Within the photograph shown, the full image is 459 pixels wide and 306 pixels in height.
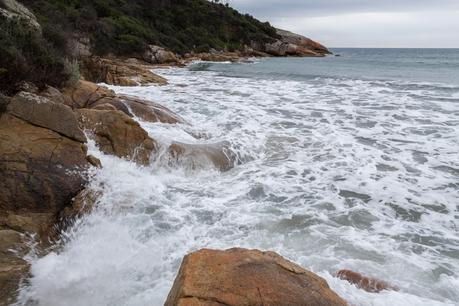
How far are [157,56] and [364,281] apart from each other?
117ft

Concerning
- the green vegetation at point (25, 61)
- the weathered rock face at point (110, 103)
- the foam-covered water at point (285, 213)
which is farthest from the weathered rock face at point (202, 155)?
the green vegetation at point (25, 61)

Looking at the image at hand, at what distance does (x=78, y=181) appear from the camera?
5.70 metres

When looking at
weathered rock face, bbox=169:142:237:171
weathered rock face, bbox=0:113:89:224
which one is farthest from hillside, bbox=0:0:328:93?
weathered rock face, bbox=169:142:237:171

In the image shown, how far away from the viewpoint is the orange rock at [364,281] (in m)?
4.31

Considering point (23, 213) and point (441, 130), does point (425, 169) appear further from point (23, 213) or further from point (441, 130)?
point (23, 213)

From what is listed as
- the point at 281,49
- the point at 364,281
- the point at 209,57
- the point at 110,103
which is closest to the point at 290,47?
the point at 281,49

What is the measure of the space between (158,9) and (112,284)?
53.5 m

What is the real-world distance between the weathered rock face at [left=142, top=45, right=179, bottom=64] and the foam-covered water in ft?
→ 89.5

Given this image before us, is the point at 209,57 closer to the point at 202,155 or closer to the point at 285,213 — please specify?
the point at 202,155

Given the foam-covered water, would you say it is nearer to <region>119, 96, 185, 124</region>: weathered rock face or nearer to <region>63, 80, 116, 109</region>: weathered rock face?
<region>119, 96, 185, 124</region>: weathered rock face

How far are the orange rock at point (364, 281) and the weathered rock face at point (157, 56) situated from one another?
35.1 meters

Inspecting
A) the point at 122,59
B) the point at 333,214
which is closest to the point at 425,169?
the point at 333,214

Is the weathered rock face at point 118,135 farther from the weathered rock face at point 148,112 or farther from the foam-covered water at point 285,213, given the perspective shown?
the weathered rock face at point 148,112

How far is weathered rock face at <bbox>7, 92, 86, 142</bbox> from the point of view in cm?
588
